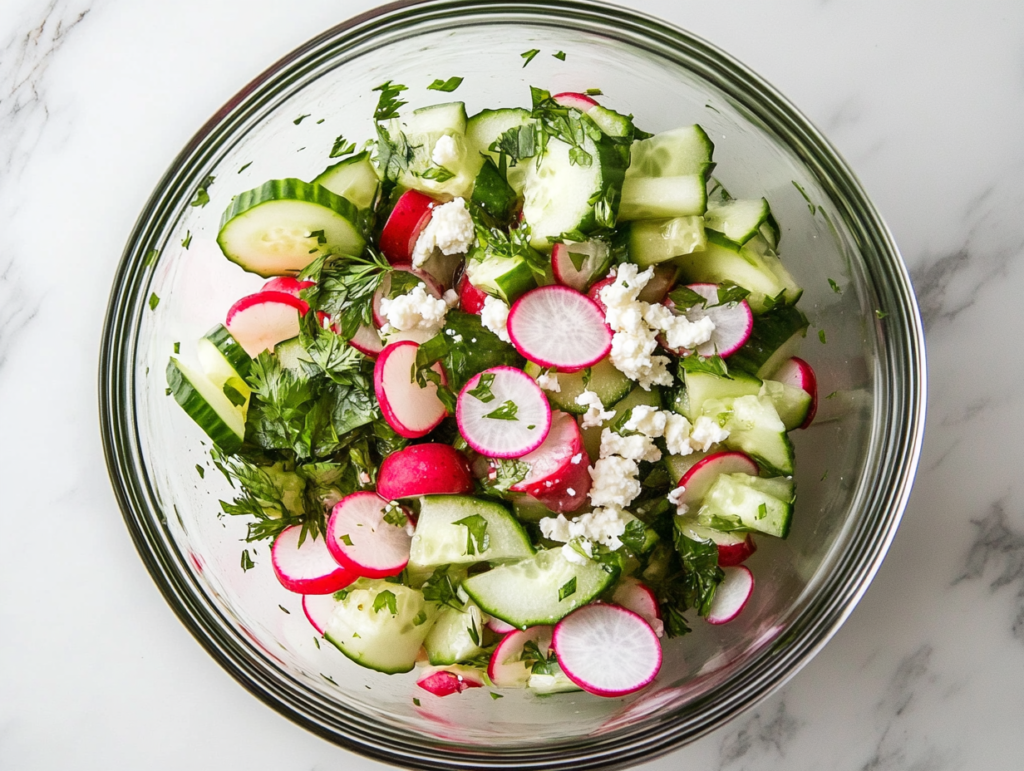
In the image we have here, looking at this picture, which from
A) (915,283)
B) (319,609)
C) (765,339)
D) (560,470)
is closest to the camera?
(560,470)

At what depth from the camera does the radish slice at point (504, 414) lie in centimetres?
125

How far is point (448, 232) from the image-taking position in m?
1.31

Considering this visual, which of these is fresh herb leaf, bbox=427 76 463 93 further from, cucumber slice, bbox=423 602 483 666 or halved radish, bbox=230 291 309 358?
cucumber slice, bbox=423 602 483 666

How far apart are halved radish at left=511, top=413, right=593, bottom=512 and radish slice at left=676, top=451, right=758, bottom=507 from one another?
0.52 feet

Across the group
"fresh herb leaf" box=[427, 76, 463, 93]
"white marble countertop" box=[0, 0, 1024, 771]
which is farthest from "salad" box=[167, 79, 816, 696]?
"white marble countertop" box=[0, 0, 1024, 771]

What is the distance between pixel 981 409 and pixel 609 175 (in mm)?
998

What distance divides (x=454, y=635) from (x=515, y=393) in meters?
0.43

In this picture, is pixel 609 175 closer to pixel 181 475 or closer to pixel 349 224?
pixel 349 224

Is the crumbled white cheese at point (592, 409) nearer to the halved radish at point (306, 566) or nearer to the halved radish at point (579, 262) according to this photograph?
the halved radish at point (579, 262)

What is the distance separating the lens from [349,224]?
137 centimetres

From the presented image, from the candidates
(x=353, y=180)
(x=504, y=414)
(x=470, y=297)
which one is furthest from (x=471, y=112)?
(x=504, y=414)

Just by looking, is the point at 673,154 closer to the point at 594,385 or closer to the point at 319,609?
the point at 594,385

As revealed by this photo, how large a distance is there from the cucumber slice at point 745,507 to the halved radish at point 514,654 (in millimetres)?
327

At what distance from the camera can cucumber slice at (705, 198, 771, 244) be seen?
1308 millimetres
